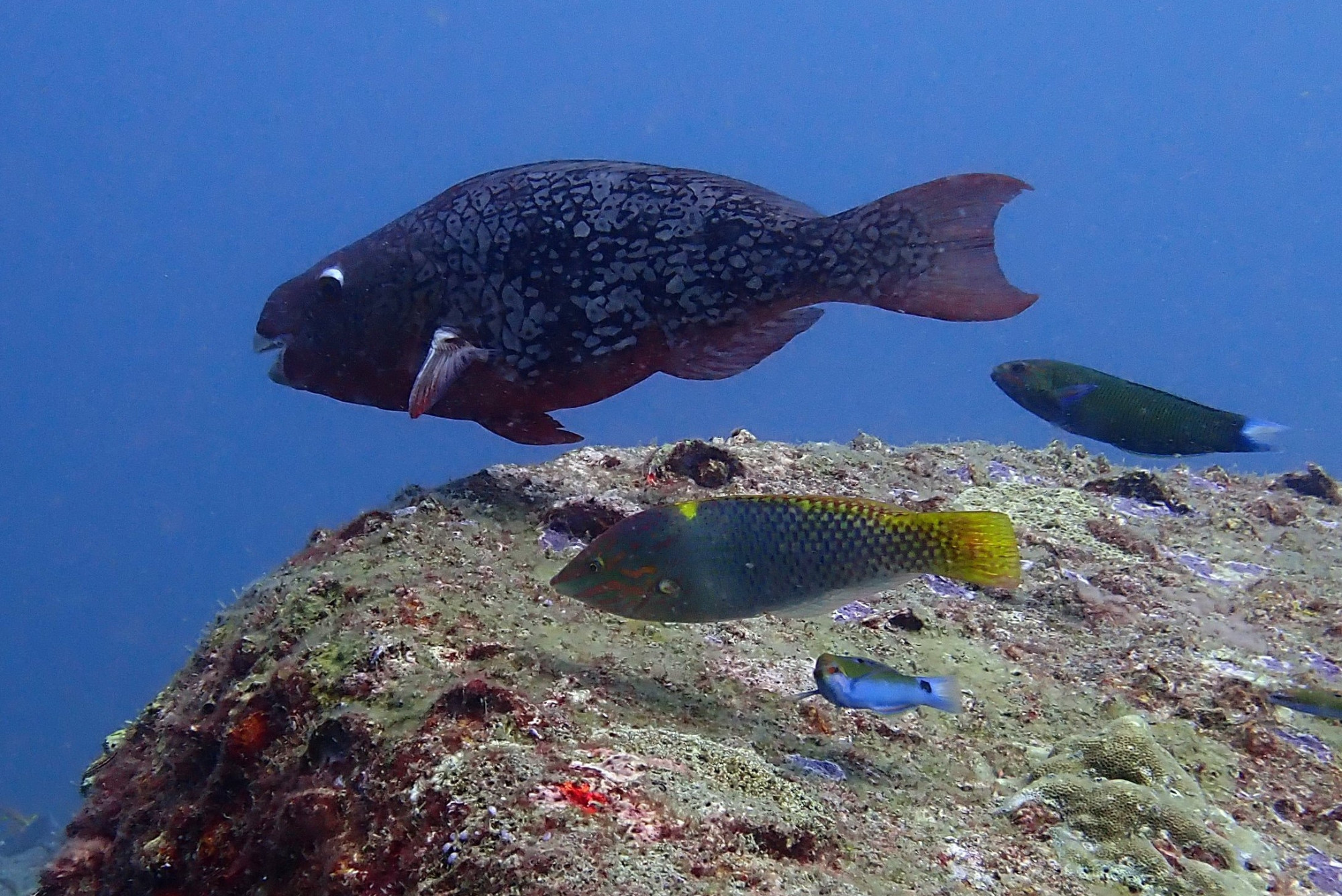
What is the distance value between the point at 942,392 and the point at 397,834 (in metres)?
156

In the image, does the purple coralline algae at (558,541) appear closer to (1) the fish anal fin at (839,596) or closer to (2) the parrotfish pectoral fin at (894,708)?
(1) the fish anal fin at (839,596)

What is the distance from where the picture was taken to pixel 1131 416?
14.0 feet

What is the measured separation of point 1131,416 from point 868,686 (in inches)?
103

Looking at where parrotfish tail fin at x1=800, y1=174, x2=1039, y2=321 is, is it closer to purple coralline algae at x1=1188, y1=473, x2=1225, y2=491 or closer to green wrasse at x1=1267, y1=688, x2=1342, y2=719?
green wrasse at x1=1267, y1=688, x2=1342, y2=719

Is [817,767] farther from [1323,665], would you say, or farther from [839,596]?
[1323,665]

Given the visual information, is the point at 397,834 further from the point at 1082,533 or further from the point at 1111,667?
the point at 1082,533

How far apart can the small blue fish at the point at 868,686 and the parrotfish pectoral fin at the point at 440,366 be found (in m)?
2.10

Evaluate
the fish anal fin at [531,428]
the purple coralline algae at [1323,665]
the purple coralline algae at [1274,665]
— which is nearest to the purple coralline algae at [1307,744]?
the purple coralline algae at [1274,665]

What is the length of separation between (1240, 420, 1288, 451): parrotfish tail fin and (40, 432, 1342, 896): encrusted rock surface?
0.89 m

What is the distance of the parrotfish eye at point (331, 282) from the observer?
414cm

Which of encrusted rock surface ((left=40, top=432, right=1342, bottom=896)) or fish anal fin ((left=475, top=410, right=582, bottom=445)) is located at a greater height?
fish anal fin ((left=475, top=410, right=582, bottom=445))

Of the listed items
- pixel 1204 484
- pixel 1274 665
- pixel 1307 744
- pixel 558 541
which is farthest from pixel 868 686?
pixel 1204 484

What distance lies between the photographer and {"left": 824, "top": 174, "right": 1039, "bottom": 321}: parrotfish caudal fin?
3.71 m

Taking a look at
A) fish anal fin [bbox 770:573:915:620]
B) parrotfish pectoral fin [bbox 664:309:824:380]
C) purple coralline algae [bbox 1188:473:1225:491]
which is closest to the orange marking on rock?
fish anal fin [bbox 770:573:915:620]
